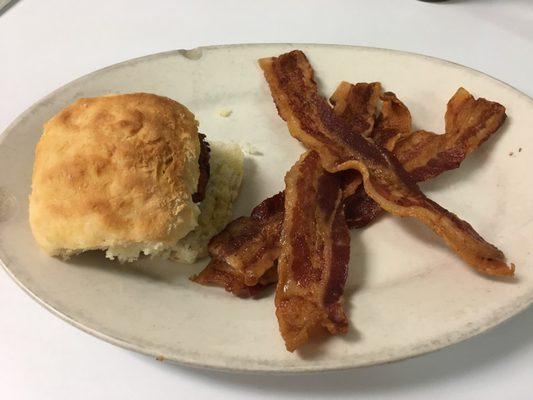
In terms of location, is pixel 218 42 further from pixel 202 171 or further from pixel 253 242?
pixel 253 242

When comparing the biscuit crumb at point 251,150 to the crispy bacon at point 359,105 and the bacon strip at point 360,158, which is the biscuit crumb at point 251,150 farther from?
the crispy bacon at point 359,105

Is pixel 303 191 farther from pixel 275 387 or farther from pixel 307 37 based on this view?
pixel 307 37

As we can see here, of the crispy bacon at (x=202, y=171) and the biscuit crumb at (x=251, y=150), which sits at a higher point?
the crispy bacon at (x=202, y=171)

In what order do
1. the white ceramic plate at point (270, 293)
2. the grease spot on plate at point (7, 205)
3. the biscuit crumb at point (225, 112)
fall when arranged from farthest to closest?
the biscuit crumb at point (225, 112) → the grease spot on plate at point (7, 205) → the white ceramic plate at point (270, 293)

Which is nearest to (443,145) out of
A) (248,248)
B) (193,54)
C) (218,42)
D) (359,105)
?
(359,105)

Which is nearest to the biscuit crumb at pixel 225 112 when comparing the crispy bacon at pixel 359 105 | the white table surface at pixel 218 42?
the crispy bacon at pixel 359 105

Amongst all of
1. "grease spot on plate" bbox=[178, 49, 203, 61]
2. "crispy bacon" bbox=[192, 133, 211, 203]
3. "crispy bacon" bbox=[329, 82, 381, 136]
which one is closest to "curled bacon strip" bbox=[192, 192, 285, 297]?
"crispy bacon" bbox=[192, 133, 211, 203]
